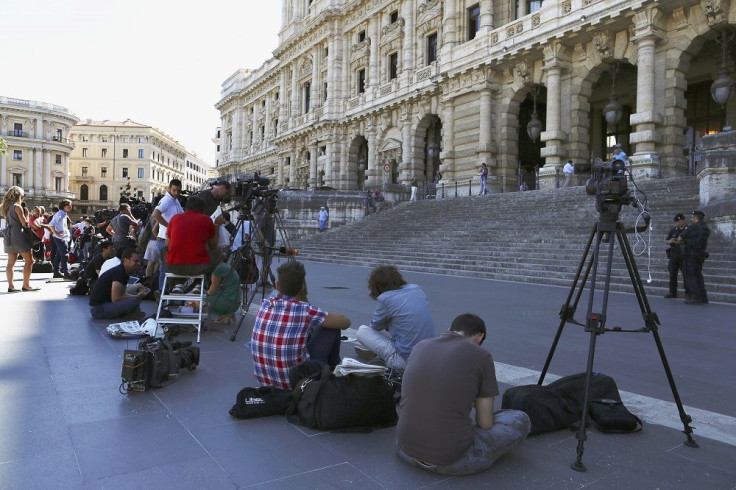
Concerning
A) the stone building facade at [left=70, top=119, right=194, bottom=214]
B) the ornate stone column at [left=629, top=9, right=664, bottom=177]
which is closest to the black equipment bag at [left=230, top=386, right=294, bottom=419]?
the ornate stone column at [left=629, top=9, right=664, bottom=177]

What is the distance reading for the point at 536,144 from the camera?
2812cm

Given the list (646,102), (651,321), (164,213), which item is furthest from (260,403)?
(646,102)

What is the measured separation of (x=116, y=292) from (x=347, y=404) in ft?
15.7

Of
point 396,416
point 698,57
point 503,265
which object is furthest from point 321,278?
point 698,57

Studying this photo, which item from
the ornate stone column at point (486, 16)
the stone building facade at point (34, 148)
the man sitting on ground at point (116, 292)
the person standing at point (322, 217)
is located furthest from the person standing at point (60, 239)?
the stone building facade at point (34, 148)

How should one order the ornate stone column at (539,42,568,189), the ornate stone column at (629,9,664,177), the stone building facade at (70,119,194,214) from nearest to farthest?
the ornate stone column at (629,9,664,177) → the ornate stone column at (539,42,568,189) → the stone building facade at (70,119,194,214)

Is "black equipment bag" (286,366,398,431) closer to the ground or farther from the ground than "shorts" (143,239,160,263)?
closer to the ground

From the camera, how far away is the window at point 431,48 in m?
29.8

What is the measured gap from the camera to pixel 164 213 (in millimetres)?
7656

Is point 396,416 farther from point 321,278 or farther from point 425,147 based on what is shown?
point 425,147

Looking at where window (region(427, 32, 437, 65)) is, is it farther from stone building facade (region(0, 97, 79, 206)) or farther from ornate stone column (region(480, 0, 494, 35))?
stone building facade (region(0, 97, 79, 206))

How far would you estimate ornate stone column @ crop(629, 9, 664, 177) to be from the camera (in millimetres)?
18250

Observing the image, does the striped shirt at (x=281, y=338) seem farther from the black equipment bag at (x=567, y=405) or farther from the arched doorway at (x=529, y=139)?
the arched doorway at (x=529, y=139)

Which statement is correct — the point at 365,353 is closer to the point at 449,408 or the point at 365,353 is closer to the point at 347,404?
the point at 347,404
